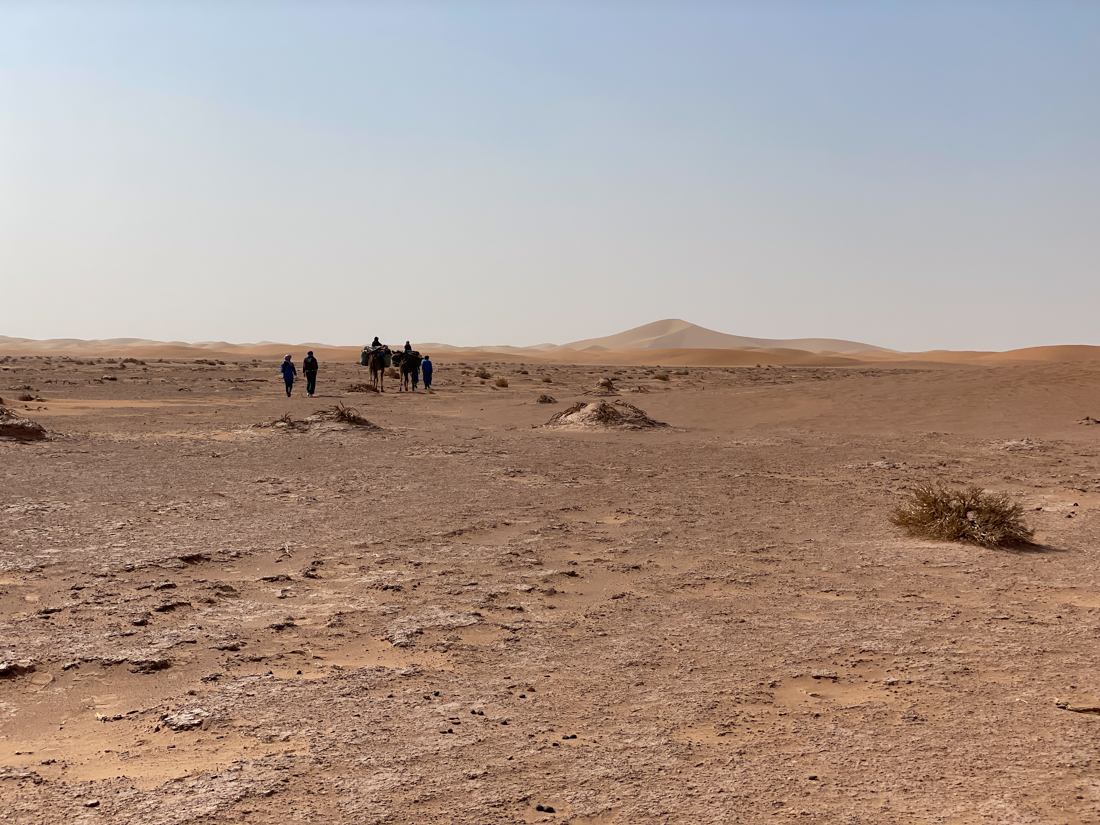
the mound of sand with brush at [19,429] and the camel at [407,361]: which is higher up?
the camel at [407,361]

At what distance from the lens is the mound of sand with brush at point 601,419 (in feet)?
66.7

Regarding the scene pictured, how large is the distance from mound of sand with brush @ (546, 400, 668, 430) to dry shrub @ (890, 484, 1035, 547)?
443 inches

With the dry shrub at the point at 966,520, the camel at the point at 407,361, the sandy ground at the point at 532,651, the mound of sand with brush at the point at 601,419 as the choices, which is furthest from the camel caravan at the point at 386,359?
the dry shrub at the point at 966,520

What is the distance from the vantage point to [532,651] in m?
5.51

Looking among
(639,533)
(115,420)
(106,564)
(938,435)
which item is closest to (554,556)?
(639,533)

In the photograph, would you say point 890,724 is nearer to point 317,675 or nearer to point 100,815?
point 317,675

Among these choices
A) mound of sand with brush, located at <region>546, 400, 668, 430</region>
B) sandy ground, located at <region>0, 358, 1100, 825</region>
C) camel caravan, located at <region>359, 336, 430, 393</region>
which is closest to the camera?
sandy ground, located at <region>0, 358, 1100, 825</region>

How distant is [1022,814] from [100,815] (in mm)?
3661

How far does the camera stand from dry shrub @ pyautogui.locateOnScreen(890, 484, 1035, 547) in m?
8.53

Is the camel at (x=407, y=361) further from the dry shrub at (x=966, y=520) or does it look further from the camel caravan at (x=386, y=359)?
the dry shrub at (x=966, y=520)

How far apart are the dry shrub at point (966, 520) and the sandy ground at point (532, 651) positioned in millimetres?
364

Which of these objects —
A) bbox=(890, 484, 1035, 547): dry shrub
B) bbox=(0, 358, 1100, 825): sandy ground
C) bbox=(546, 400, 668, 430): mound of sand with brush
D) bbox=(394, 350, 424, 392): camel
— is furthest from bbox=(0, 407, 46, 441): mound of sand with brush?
bbox=(394, 350, 424, 392): camel

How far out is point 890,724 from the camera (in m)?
4.38

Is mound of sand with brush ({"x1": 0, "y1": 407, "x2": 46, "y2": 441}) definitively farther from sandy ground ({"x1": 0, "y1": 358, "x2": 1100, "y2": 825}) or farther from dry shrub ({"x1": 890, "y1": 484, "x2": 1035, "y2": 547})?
dry shrub ({"x1": 890, "y1": 484, "x2": 1035, "y2": 547})
